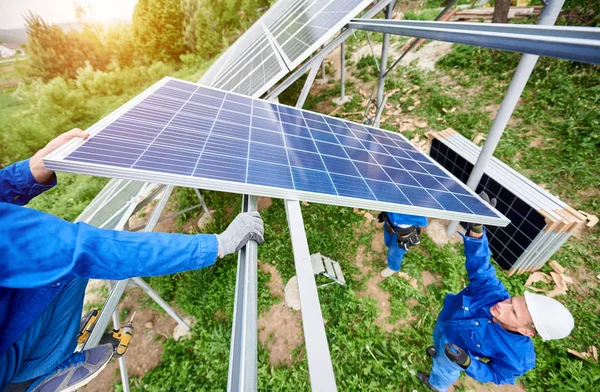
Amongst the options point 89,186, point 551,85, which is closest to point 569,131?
point 551,85

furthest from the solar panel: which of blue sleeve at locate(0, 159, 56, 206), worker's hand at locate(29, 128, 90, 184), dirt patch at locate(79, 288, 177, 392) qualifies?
dirt patch at locate(79, 288, 177, 392)

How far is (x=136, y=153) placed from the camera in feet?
6.33

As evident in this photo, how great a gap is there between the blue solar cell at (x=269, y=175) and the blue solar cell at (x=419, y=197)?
131cm

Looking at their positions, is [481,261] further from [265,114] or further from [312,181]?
[265,114]

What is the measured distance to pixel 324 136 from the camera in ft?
11.8

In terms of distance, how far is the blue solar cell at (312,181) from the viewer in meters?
2.19

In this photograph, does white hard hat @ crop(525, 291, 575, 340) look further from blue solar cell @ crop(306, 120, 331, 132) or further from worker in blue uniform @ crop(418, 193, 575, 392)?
blue solar cell @ crop(306, 120, 331, 132)

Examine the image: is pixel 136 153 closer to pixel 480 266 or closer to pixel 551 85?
pixel 480 266

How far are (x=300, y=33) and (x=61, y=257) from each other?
5.81 m

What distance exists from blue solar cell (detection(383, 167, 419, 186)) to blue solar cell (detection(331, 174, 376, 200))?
0.57 metres

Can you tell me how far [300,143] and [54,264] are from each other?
256 cm

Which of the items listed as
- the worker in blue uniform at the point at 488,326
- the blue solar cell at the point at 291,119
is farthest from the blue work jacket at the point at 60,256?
the worker in blue uniform at the point at 488,326

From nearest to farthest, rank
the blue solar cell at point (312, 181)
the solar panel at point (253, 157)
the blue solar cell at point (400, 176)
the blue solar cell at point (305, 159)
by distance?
the solar panel at point (253, 157), the blue solar cell at point (312, 181), the blue solar cell at point (305, 159), the blue solar cell at point (400, 176)

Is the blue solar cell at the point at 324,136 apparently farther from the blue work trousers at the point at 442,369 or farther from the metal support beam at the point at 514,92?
the blue work trousers at the point at 442,369
